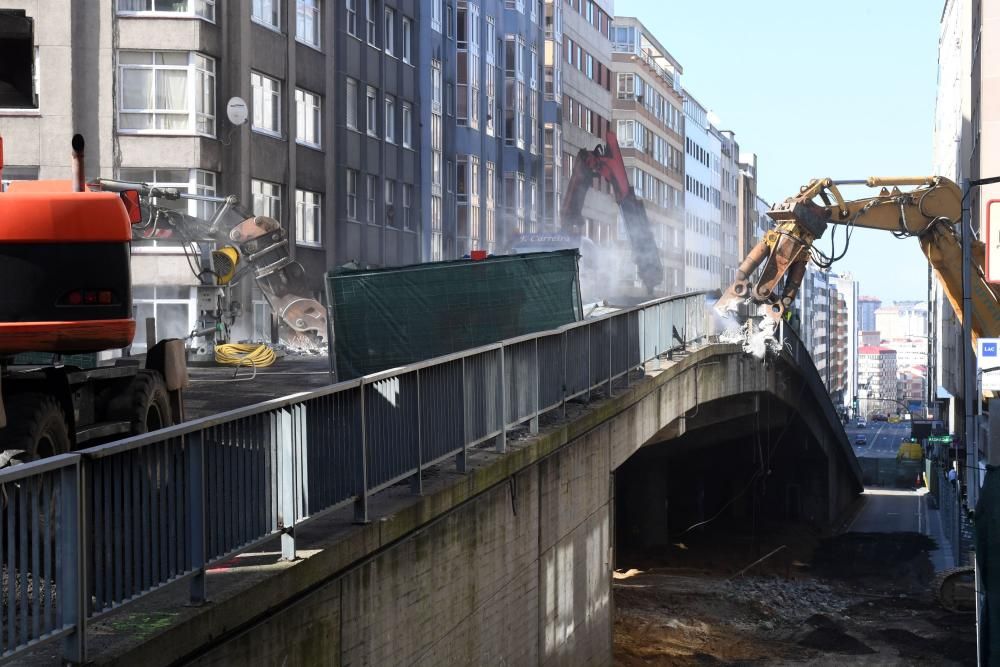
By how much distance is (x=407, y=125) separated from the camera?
57062 mm

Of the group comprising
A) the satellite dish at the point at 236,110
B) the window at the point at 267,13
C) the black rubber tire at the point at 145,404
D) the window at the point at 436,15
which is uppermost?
the window at the point at 436,15

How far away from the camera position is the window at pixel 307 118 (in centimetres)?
4669

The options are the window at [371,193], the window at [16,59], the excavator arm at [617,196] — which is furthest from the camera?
the excavator arm at [617,196]

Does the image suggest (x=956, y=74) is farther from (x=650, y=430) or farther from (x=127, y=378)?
(x=127, y=378)

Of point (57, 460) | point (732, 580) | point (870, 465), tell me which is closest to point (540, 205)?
point (870, 465)

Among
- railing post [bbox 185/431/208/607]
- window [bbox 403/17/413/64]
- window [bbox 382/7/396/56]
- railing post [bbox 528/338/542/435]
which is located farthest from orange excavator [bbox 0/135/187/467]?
window [bbox 403/17/413/64]

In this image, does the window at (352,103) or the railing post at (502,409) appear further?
the window at (352,103)

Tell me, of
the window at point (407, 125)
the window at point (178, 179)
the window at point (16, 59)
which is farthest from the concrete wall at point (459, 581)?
the window at point (407, 125)

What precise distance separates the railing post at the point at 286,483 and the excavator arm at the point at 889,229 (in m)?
22.9

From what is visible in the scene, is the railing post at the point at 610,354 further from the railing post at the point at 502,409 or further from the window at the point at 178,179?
the window at the point at 178,179

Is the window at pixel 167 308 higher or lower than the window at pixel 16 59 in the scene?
lower

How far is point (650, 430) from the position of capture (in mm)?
23328

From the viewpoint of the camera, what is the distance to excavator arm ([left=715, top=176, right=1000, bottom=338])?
3077 cm

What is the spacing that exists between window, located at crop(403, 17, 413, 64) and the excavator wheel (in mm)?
33055
